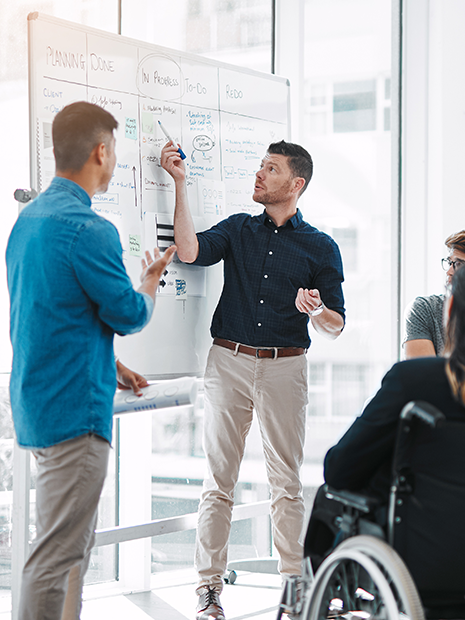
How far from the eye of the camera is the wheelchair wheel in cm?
125

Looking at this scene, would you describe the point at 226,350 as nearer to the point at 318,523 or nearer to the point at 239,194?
the point at 239,194

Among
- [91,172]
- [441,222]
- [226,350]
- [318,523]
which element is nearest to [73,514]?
[318,523]

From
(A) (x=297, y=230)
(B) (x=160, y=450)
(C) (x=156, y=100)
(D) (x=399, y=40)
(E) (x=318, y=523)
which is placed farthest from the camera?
(D) (x=399, y=40)

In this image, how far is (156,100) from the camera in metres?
2.45

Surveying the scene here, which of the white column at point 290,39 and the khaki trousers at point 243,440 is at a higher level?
the white column at point 290,39

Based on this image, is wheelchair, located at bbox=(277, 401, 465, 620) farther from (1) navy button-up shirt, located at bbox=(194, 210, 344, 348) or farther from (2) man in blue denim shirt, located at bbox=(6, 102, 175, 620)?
(1) navy button-up shirt, located at bbox=(194, 210, 344, 348)

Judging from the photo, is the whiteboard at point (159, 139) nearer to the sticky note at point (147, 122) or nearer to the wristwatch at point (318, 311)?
the sticky note at point (147, 122)

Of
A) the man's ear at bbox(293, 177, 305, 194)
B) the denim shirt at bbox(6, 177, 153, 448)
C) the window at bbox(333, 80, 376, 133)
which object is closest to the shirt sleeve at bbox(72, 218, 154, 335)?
the denim shirt at bbox(6, 177, 153, 448)

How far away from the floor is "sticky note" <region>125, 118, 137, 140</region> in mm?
1848

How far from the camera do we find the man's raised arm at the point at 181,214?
95.0 inches

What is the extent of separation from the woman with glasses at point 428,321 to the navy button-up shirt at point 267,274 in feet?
0.95

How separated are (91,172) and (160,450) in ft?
5.56

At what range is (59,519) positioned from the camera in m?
1.53

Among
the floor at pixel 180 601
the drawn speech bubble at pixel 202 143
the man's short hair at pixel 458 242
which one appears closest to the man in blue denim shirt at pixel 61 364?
the drawn speech bubble at pixel 202 143
